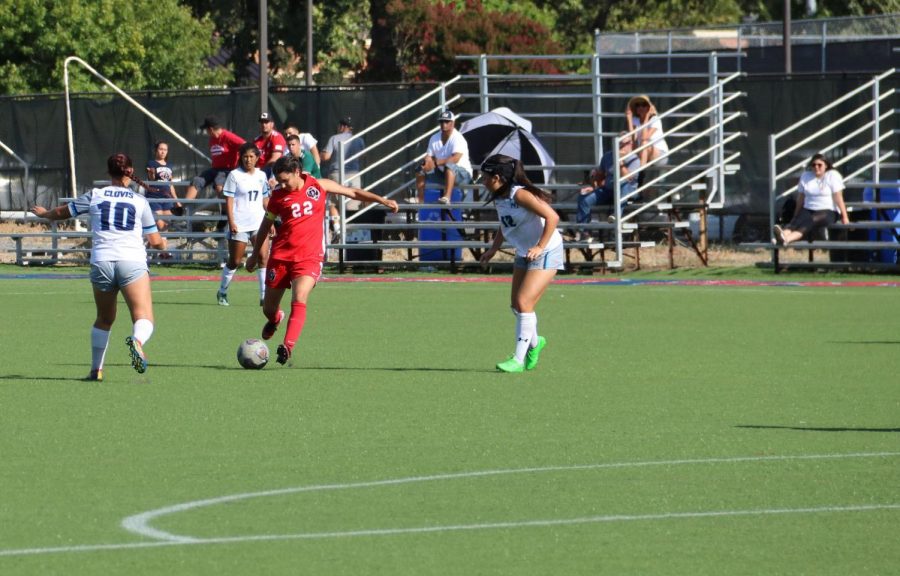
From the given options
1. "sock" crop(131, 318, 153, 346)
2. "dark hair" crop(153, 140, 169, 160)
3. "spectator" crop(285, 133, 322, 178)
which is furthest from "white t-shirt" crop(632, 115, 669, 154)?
"sock" crop(131, 318, 153, 346)

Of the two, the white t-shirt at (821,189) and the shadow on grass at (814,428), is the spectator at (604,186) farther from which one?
the shadow on grass at (814,428)

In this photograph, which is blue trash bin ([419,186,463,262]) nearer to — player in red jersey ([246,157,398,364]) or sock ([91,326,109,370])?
player in red jersey ([246,157,398,364])

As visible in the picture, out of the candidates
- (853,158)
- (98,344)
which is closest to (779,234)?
(853,158)

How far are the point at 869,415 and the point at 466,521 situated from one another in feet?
14.3

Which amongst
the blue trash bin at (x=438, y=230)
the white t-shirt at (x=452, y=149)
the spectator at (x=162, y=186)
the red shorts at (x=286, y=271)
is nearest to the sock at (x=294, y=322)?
the red shorts at (x=286, y=271)

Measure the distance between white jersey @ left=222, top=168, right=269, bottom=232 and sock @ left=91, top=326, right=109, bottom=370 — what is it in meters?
6.89

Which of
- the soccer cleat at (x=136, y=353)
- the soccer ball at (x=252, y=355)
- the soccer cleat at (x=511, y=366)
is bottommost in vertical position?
the soccer cleat at (x=511, y=366)

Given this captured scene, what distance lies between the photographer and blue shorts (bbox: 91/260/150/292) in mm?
12875

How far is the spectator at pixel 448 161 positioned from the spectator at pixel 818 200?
16.5 feet

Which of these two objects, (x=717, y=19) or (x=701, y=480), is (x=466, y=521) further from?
(x=717, y=19)

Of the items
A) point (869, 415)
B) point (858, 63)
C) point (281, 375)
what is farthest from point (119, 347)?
point (858, 63)

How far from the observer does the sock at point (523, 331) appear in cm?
1391

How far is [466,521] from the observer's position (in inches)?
315

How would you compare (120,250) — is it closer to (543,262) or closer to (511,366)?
(511,366)
